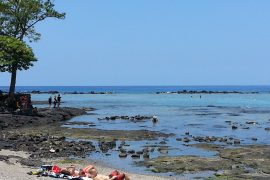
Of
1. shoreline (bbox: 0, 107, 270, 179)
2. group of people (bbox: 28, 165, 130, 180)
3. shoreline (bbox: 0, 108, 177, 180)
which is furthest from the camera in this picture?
shoreline (bbox: 0, 107, 270, 179)

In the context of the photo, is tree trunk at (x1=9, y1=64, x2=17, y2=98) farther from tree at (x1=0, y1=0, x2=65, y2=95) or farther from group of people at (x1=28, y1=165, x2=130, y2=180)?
group of people at (x1=28, y1=165, x2=130, y2=180)

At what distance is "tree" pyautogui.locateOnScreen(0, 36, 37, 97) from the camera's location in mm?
52469

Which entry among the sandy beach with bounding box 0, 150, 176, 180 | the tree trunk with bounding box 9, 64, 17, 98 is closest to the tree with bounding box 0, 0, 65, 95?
Answer: the tree trunk with bounding box 9, 64, 17, 98

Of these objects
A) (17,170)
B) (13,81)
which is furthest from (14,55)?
(17,170)

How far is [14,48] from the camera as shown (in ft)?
172

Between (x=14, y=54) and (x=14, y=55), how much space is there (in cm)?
11

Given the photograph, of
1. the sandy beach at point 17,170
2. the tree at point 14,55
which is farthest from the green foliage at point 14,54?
the sandy beach at point 17,170

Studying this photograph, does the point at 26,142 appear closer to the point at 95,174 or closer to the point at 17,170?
the point at 17,170

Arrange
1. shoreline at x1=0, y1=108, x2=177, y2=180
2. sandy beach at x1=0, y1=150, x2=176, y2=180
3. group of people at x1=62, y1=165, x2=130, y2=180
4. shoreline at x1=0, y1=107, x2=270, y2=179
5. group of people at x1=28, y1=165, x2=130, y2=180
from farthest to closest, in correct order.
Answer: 1. shoreline at x1=0, y1=107, x2=270, y2=179
2. shoreline at x1=0, y1=108, x2=177, y2=180
3. sandy beach at x1=0, y1=150, x2=176, y2=180
4. group of people at x1=28, y1=165, x2=130, y2=180
5. group of people at x1=62, y1=165, x2=130, y2=180

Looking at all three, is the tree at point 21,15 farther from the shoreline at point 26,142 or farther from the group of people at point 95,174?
the group of people at point 95,174

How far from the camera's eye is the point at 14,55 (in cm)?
5350

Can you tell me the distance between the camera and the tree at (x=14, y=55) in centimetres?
5247

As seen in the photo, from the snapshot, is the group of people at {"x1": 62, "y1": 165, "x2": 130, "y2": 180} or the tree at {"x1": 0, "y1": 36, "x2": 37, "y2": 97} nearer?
the group of people at {"x1": 62, "y1": 165, "x2": 130, "y2": 180}

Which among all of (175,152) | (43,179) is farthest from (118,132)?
(43,179)
